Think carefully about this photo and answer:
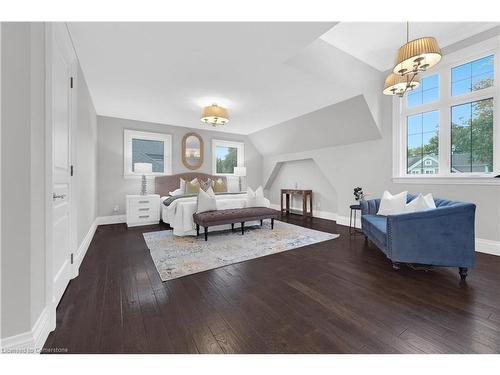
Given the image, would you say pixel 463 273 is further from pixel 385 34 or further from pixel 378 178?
pixel 385 34

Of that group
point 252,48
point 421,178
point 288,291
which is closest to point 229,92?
point 252,48

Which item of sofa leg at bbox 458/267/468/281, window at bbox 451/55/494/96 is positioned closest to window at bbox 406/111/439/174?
window at bbox 451/55/494/96

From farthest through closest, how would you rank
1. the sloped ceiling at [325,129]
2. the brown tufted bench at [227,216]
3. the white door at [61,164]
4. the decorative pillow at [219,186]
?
the decorative pillow at [219,186] → the sloped ceiling at [325,129] → the brown tufted bench at [227,216] → the white door at [61,164]

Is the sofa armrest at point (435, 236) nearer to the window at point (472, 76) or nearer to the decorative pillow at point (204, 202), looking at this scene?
the window at point (472, 76)

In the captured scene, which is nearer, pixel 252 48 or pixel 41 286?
pixel 41 286

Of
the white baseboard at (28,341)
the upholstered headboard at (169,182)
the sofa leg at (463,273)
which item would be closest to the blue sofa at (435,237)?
the sofa leg at (463,273)

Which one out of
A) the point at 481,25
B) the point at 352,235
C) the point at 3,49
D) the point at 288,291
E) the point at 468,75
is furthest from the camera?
the point at 352,235

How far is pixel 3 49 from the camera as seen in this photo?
40.7 inches

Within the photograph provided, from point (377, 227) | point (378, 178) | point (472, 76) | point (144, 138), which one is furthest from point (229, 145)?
point (472, 76)

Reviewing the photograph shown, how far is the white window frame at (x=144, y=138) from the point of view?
197 inches

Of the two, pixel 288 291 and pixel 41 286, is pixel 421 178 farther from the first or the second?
pixel 41 286

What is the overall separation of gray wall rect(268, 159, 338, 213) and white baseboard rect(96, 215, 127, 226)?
181 inches

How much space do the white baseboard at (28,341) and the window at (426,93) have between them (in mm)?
5270

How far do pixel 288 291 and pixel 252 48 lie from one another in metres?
2.67
